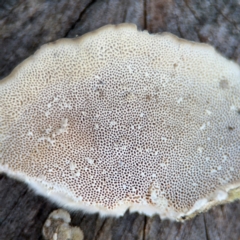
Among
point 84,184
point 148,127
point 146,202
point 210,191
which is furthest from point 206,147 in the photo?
point 84,184

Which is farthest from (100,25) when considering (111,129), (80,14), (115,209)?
(115,209)

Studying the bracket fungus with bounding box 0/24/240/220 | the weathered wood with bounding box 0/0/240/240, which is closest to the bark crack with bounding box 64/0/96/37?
the weathered wood with bounding box 0/0/240/240

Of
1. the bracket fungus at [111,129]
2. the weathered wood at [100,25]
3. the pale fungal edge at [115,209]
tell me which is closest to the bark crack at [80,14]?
the weathered wood at [100,25]

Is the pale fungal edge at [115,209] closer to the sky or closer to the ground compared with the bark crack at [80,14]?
closer to the ground

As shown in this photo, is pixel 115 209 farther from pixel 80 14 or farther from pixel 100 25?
pixel 80 14

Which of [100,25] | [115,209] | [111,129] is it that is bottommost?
[115,209]

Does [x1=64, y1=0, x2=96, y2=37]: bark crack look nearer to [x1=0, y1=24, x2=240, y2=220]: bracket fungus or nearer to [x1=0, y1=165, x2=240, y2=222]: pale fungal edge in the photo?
[x1=0, y1=24, x2=240, y2=220]: bracket fungus

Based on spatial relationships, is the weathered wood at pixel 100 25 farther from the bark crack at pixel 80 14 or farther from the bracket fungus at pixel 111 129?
the bracket fungus at pixel 111 129

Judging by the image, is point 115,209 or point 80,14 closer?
point 115,209
